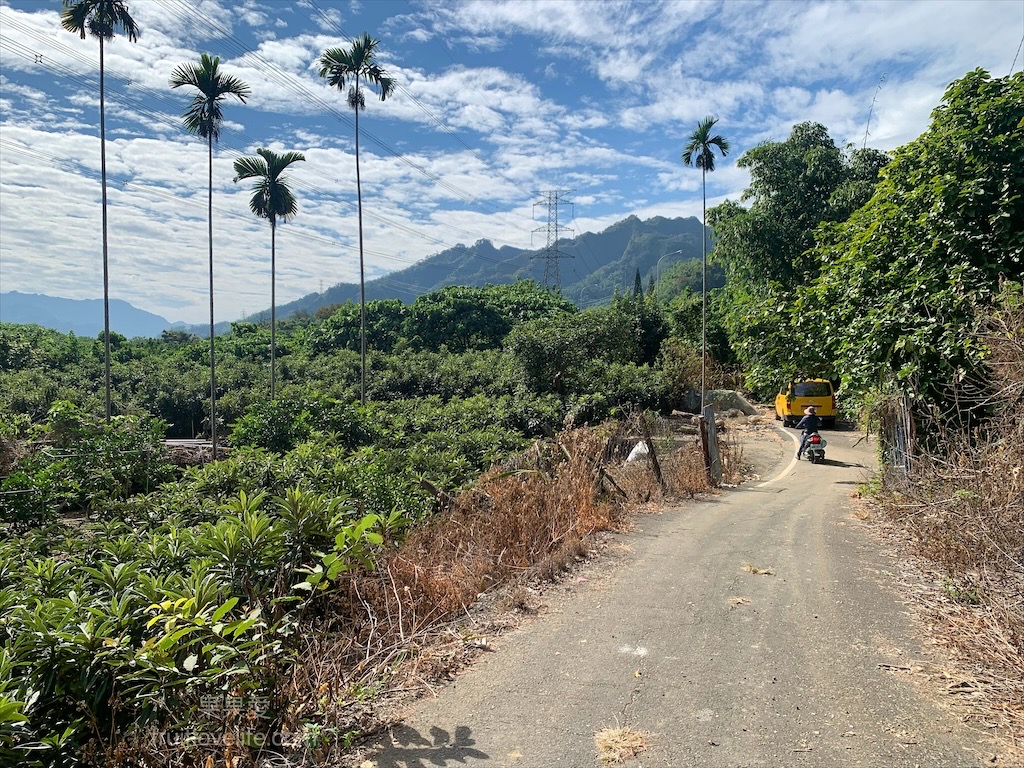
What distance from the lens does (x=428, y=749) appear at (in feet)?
11.8

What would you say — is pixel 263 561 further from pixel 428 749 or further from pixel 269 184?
pixel 269 184

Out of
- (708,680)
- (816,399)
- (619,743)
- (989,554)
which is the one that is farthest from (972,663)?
(816,399)

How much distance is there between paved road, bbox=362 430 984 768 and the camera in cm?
351

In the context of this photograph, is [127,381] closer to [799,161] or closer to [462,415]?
[462,415]

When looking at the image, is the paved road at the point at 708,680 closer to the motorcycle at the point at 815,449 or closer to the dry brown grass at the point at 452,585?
the dry brown grass at the point at 452,585

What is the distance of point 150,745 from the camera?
316 cm

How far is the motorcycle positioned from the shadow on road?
14.7 meters

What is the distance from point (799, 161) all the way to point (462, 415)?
16886 millimetres

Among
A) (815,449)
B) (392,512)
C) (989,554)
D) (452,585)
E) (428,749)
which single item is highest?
(392,512)

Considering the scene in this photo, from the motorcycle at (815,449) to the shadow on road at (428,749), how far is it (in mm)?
14737

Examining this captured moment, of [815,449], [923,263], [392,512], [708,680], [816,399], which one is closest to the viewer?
[708,680]

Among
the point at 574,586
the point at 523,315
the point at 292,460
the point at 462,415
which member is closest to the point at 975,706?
the point at 574,586

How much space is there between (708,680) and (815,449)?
1349 centimetres

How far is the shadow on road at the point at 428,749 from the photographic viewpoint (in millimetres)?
3480
